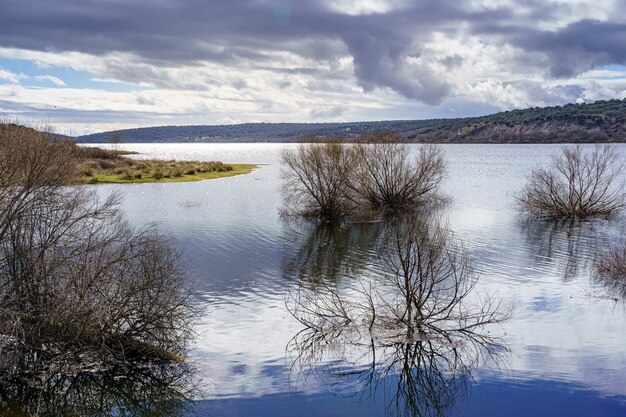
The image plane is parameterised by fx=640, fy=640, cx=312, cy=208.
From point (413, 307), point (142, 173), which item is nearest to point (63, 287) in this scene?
point (413, 307)

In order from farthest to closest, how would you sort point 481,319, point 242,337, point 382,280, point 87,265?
point 382,280, point 481,319, point 242,337, point 87,265

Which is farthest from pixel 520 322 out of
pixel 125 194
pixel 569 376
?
pixel 125 194

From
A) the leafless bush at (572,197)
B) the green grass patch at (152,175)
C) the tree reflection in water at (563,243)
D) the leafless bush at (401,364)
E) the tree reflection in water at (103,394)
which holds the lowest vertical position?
the tree reflection in water at (103,394)

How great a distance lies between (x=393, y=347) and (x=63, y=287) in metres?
10.4

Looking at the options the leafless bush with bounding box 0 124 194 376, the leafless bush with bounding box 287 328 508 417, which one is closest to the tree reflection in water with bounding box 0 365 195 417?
the leafless bush with bounding box 0 124 194 376

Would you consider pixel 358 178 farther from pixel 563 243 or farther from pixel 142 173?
pixel 142 173

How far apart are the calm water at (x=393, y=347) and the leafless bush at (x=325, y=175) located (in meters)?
4.38

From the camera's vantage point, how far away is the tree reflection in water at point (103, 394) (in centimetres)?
1680

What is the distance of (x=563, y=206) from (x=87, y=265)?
131 feet

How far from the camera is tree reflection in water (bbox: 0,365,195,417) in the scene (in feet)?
55.1

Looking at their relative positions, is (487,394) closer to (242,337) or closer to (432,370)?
(432,370)

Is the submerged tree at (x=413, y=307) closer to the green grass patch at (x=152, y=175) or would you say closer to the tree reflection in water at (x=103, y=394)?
the tree reflection in water at (x=103, y=394)

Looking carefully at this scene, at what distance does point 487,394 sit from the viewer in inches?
698

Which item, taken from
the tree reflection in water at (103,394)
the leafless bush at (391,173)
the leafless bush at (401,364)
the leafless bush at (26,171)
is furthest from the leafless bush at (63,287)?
the leafless bush at (391,173)
